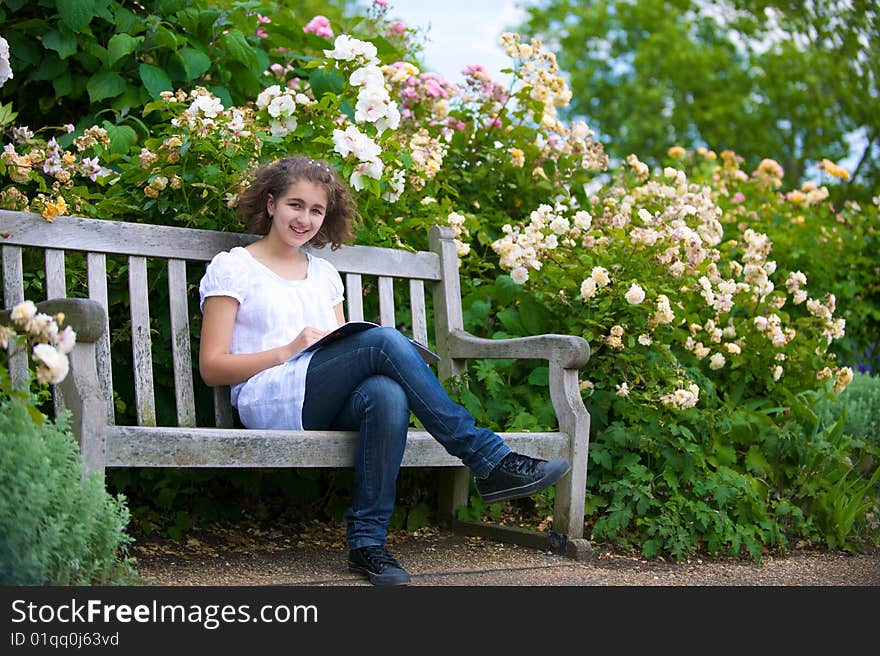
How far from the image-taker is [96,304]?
268 centimetres

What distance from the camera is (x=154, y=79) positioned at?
400 centimetres

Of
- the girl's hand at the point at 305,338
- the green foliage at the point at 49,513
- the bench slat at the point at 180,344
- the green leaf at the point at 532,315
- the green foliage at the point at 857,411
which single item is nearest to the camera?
the green foliage at the point at 49,513

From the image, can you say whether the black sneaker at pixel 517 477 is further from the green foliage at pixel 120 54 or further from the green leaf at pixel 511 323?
the green foliage at pixel 120 54

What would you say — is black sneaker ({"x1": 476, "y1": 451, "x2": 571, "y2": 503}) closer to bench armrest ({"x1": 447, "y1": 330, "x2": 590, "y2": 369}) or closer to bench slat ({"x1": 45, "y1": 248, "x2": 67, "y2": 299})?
bench armrest ({"x1": 447, "y1": 330, "x2": 590, "y2": 369})

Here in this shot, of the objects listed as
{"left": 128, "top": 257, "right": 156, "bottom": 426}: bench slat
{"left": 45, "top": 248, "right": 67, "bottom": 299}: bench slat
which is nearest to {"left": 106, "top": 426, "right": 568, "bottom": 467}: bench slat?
{"left": 128, "top": 257, "right": 156, "bottom": 426}: bench slat

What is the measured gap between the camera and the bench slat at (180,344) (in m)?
3.38

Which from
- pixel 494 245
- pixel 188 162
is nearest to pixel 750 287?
pixel 494 245

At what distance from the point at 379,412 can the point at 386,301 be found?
968 millimetres

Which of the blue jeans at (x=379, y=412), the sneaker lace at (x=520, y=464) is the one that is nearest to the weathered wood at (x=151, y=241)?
the blue jeans at (x=379, y=412)

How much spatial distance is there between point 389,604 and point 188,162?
1726 millimetres

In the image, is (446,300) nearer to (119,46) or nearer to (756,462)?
(756,462)

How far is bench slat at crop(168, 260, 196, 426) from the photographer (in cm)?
338

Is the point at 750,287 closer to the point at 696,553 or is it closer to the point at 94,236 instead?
the point at 696,553

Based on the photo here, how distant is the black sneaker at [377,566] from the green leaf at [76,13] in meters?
2.12
